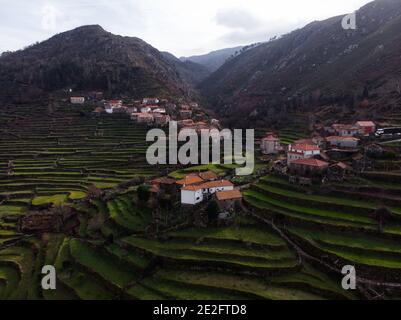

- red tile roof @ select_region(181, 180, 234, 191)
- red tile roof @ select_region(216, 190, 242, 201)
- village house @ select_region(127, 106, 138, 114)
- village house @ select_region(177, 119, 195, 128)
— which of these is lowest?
red tile roof @ select_region(216, 190, 242, 201)

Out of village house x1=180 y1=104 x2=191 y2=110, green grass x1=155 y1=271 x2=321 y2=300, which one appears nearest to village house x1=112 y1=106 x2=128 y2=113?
village house x1=180 y1=104 x2=191 y2=110

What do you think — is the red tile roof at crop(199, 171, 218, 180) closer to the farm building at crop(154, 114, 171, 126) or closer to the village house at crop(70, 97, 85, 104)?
the farm building at crop(154, 114, 171, 126)

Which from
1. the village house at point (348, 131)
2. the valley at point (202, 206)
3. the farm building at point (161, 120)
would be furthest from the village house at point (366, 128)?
the farm building at point (161, 120)

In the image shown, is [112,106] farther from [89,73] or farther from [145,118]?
[89,73]
